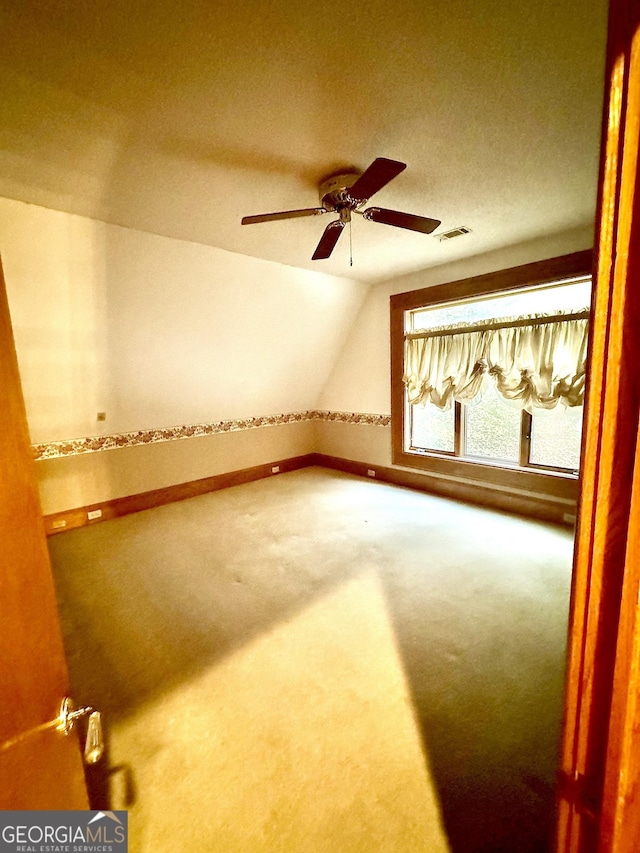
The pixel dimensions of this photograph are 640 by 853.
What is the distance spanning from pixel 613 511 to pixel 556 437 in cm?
346

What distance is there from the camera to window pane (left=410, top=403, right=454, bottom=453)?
4227mm

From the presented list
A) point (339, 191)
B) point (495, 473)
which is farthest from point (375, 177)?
point (495, 473)

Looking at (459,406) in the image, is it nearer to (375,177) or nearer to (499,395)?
(499,395)

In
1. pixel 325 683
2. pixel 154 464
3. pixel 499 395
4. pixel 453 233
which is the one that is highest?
pixel 453 233

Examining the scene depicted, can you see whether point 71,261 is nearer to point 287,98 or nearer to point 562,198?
point 287,98

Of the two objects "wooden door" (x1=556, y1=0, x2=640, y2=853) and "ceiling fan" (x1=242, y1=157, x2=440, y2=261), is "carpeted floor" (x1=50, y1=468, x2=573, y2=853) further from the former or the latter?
"ceiling fan" (x1=242, y1=157, x2=440, y2=261)

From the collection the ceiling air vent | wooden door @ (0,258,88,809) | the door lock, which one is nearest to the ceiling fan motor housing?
the ceiling air vent

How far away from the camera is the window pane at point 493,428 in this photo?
3.71 metres

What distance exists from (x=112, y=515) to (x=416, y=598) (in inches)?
127

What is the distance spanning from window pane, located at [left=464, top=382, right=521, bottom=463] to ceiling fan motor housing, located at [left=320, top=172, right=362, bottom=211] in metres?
2.45

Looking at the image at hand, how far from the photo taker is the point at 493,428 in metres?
3.85

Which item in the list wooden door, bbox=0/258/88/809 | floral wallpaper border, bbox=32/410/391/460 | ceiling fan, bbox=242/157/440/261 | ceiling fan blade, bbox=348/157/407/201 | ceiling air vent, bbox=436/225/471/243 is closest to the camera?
wooden door, bbox=0/258/88/809

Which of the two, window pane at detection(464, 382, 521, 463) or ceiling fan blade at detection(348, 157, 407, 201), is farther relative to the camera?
window pane at detection(464, 382, 521, 463)

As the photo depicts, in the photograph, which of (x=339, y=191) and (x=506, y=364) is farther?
(x=506, y=364)
